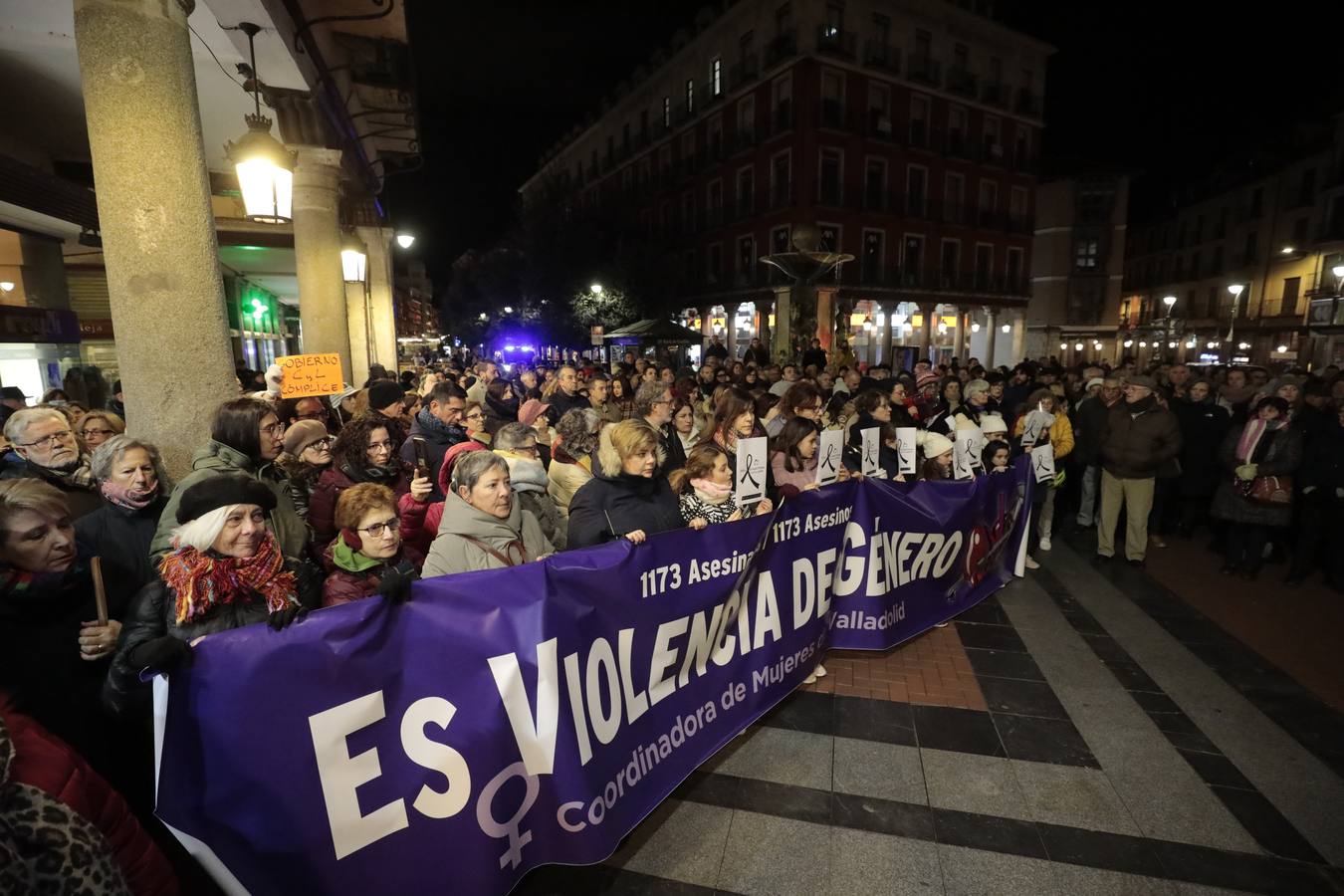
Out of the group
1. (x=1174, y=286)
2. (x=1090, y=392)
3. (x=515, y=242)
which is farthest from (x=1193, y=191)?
(x=1090, y=392)

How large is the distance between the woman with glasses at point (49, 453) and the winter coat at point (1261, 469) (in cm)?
885

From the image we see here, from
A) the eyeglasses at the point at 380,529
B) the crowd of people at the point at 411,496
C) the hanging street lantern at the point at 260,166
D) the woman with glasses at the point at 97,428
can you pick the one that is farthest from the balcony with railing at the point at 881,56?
the eyeglasses at the point at 380,529

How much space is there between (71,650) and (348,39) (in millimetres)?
10281

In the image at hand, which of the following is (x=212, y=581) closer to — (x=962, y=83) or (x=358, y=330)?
(x=358, y=330)

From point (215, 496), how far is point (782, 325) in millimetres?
24942

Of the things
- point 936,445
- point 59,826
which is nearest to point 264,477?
point 59,826

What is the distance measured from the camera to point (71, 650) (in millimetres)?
2236

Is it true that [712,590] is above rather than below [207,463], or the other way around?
below

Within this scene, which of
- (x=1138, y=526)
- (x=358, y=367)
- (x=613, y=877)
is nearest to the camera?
(x=613, y=877)

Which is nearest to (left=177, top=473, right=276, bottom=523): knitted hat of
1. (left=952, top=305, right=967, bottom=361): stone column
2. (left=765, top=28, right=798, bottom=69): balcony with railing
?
(left=765, top=28, right=798, bottom=69): balcony with railing

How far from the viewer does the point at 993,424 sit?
639 cm

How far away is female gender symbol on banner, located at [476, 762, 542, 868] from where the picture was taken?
235cm

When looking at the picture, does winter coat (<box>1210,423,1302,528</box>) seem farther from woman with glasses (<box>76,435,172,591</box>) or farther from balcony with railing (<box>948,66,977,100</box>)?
balcony with railing (<box>948,66,977,100</box>)

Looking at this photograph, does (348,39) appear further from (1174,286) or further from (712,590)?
(1174,286)
